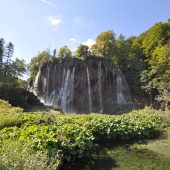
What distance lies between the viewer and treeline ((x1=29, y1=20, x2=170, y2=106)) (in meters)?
30.5

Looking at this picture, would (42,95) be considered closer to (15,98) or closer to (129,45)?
(15,98)

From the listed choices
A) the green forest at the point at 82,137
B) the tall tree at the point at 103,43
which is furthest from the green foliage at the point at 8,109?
the tall tree at the point at 103,43

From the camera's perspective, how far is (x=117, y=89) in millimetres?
33781

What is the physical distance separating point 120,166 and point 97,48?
117 feet

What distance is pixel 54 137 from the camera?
708 centimetres

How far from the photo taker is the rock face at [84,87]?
32.3 meters

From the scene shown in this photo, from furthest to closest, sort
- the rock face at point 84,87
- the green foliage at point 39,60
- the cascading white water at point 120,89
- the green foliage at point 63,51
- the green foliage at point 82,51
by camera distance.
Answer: the green foliage at point 63,51
the green foliage at point 82,51
the green foliage at point 39,60
the cascading white water at point 120,89
the rock face at point 84,87

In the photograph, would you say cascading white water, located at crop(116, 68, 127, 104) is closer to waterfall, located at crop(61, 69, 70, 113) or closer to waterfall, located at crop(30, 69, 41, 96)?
waterfall, located at crop(61, 69, 70, 113)

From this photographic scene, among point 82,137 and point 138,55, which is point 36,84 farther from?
point 82,137

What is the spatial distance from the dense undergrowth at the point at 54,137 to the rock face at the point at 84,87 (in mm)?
17290

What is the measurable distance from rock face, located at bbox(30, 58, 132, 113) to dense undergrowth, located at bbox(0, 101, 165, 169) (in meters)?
17.3

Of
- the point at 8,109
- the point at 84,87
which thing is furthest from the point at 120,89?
the point at 8,109

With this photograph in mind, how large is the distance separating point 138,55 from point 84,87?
40.9 ft

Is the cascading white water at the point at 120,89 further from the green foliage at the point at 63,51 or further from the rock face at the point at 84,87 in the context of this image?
the green foliage at the point at 63,51
